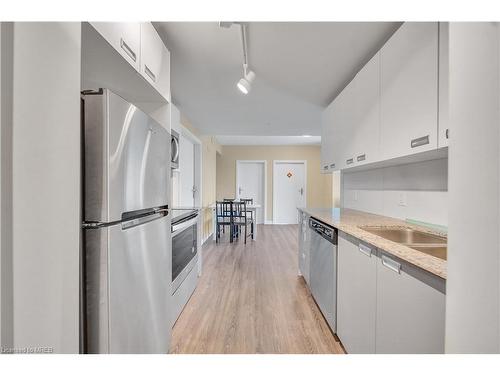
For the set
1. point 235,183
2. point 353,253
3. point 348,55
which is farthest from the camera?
point 235,183

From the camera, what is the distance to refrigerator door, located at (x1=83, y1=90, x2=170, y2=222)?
2.72 feet

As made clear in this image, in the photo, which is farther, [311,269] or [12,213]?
[311,269]

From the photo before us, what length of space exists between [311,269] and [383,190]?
1.04 m

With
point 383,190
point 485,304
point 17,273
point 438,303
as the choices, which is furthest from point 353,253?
point 17,273

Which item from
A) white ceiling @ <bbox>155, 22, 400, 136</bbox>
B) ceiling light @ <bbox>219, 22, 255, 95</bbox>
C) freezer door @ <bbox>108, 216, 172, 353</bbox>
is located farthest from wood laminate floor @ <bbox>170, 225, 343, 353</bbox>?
white ceiling @ <bbox>155, 22, 400, 136</bbox>

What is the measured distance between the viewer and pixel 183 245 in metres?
2.17

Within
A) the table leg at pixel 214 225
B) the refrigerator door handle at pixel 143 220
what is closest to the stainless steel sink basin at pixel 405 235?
the refrigerator door handle at pixel 143 220

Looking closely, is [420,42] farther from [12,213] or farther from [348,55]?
[12,213]

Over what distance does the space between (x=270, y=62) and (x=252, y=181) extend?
17.2ft

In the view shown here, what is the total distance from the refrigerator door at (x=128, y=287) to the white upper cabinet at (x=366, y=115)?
158 cm

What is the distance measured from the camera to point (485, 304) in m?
0.48

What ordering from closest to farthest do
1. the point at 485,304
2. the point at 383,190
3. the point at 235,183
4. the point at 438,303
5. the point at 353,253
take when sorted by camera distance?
the point at 485,304
the point at 438,303
the point at 353,253
the point at 383,190
the point at 235,183

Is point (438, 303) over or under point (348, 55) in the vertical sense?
under

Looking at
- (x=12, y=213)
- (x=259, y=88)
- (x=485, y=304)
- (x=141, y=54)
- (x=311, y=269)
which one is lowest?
(x=311, y=269)
